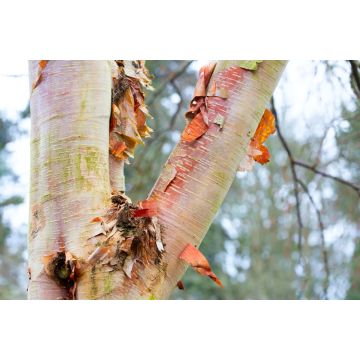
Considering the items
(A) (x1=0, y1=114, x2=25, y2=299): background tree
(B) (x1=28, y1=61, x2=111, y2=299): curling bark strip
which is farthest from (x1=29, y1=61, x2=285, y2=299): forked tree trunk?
(A) (x1=0, y1=114, x2=25, y2=299): background tree

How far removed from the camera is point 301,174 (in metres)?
2.01

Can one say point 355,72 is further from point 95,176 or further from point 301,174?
point 301,174

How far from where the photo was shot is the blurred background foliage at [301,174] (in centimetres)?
150

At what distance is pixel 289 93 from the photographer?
174 centimetres

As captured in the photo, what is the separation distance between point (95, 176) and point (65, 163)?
0.03 meters

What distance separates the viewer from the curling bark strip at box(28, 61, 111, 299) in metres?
0.57

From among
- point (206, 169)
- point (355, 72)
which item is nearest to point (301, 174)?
point (355, 72)

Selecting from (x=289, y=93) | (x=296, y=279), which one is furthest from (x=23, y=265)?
(x=296, y=279)

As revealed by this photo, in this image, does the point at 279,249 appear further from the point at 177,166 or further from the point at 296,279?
the point at 177,166

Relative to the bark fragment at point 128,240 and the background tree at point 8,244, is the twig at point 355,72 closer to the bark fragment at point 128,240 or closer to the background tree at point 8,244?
the bark fragment at point 128,240

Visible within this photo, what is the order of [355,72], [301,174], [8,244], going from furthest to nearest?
[301,174] → [8,244] → [355,72]

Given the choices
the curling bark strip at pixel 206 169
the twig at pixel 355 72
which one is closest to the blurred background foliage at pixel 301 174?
the twig at pixel 355 72

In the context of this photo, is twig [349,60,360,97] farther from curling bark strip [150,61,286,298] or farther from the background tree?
the background tree
